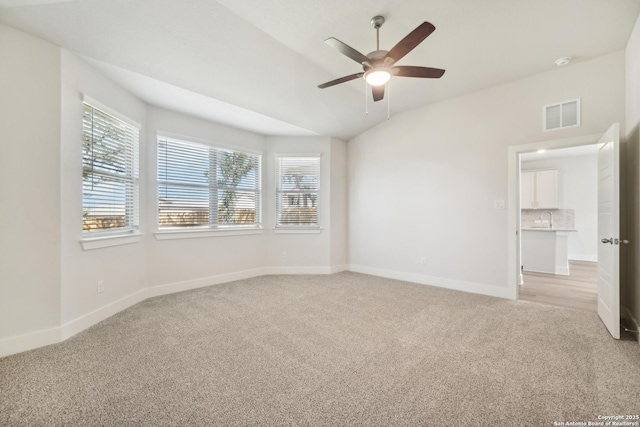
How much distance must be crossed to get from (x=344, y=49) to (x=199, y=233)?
3.40 m

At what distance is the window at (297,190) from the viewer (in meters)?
5.34

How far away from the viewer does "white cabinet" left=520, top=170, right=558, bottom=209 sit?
266 inches

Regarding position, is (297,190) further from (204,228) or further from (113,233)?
(113,233)

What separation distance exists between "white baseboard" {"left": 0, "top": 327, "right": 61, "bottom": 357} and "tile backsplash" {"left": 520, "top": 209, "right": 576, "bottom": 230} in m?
8.77

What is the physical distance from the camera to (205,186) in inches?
177

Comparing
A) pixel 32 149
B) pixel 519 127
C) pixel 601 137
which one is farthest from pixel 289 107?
pixel 601 137

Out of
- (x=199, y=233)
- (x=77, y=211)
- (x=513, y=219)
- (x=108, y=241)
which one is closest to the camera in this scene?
(x=77, y=211)

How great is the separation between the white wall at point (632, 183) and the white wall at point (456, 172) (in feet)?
0.92

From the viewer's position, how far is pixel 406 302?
141 inches

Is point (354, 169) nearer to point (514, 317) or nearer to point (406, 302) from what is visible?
point (406, 302)

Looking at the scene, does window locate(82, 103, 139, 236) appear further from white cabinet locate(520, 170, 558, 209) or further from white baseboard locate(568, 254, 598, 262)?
white baseboard locate(568, 254, 598, 262)

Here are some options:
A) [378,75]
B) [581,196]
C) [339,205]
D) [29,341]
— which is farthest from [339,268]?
[581,196]

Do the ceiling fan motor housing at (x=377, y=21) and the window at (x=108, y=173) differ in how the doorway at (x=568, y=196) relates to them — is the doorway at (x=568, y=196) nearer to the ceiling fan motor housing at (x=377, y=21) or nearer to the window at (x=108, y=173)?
the ceiling fan motor housing at (x=377, y=21)

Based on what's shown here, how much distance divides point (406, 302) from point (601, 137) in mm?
2842
